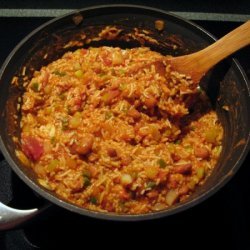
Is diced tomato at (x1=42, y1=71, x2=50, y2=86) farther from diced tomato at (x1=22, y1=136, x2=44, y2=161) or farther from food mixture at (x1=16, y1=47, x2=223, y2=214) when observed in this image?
diced tomato at (x1=22, y1=136, x2=44, y2=161)

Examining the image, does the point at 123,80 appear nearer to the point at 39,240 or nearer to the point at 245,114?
the point at 245,114

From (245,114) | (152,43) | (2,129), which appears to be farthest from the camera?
(152,43)

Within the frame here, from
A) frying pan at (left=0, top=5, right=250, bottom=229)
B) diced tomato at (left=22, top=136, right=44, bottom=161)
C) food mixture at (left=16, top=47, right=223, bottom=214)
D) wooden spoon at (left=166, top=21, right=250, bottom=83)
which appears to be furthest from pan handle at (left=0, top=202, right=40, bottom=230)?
wooden spoon at (left=166, top=21, right=250, bottom=83)

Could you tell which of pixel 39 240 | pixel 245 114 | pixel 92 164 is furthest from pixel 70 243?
pixel 245 114

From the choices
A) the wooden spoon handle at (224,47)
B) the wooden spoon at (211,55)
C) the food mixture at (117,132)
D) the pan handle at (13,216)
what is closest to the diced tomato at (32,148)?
the food mixture at (117,132)

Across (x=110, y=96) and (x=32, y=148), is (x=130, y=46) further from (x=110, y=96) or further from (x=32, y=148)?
(x=32, y=148)

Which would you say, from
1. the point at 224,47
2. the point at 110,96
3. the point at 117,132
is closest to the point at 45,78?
the point at 110,96

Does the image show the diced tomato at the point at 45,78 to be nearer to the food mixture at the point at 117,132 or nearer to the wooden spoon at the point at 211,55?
the food mixture at the point at 117,132
